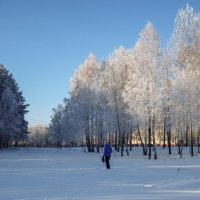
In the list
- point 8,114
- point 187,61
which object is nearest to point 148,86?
point 187,61

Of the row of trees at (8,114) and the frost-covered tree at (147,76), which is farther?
the row of trees at (8,114)

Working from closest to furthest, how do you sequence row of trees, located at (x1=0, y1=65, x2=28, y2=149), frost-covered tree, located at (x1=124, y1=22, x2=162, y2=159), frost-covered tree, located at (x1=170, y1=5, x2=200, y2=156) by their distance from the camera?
frost-covered tree, located at (x1=124, y1=22, x2=162, y2=159) < frost-covered tree, located at (x1=170, y1=5, x2=200, y2=156) < row of trees, located at (x1=0, y1=65, x2=28, y2=149)

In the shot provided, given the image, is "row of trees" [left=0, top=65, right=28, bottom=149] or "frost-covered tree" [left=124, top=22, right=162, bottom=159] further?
"row of trees" [left=0, top=65, right=28, bottom=149]

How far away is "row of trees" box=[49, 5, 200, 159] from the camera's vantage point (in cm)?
4122

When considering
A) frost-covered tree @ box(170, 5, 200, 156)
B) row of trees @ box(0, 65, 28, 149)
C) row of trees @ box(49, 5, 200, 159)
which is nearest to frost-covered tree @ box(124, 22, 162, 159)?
row of trees @ box(49, 5, 200, 159)

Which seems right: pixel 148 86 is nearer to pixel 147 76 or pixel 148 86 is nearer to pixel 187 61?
pixel 147 76

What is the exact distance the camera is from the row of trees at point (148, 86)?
135ft

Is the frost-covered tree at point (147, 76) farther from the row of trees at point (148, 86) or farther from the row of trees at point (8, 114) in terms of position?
the row of trees at point (8, 114)

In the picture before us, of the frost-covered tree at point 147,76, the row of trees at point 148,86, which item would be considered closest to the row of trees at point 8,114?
the row of trees at point 148,86

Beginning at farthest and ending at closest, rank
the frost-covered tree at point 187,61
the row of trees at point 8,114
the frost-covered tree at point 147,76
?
the row of trees at point 8,114 → the frost-covered tree at point 187,61 → the frost-covered tree at point 147,76

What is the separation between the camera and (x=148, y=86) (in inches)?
1614

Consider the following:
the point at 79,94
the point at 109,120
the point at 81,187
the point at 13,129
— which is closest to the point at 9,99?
the point at 13,129

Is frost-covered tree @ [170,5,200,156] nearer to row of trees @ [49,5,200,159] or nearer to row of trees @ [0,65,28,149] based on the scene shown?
row of trees @ [49,5,200,159]

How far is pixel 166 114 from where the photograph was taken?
4869 centimetres
